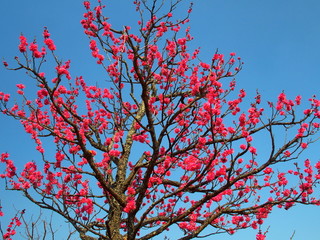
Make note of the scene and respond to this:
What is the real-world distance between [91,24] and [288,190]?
27.3 feet

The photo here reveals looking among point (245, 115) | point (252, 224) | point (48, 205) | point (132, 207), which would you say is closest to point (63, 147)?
point (48, 205)

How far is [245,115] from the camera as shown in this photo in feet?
24.7

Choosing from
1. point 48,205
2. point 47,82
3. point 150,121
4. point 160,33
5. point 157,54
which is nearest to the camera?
point 47,82

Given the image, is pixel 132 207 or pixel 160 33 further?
pixel 160 33

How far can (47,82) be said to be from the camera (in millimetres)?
6422

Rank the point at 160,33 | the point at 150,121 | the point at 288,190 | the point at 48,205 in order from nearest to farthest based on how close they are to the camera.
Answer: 1. the point at 150,121
2. the point at 48,205
3. the point at 288,190
4. the point at 160,33

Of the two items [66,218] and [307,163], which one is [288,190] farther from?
[66,218]

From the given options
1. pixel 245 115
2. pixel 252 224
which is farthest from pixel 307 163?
pixel 245 115

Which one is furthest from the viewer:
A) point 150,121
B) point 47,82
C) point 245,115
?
point 245,115

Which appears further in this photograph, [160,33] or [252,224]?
[160,33]

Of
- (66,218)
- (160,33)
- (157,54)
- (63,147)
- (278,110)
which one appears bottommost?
(66,218)

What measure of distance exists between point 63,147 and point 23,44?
2.58 m

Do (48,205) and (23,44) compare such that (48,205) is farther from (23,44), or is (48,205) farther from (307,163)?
(307,163)

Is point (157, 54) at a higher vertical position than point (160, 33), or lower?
lower
